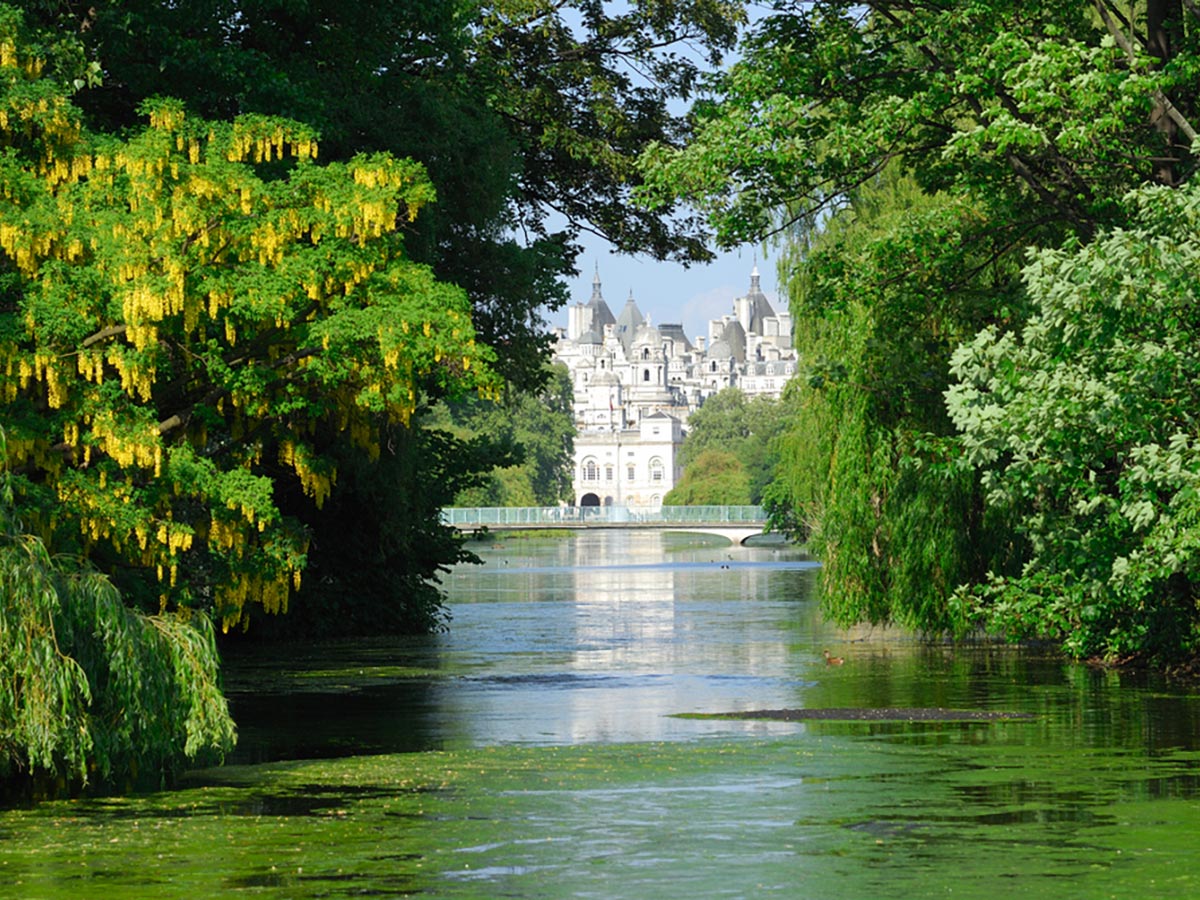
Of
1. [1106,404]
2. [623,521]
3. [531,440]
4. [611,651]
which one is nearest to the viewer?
[1106,404]

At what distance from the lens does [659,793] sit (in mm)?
14172

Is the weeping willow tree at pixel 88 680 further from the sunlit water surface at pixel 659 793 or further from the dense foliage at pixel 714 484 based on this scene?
the dense foliage at pixel 714 484

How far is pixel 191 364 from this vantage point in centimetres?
1950

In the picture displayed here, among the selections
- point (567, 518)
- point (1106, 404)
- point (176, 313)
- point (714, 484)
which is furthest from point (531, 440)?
point (1106, 404)

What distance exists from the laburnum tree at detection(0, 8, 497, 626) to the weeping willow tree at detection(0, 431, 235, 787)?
3.35 m

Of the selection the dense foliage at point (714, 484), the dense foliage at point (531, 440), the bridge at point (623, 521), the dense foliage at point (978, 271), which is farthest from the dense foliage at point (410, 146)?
the dense foliage at point (714, 484)

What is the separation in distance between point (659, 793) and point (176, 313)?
23.0 feet

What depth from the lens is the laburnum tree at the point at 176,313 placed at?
18.1 m

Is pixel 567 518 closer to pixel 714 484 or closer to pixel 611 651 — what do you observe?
pixel 714 484

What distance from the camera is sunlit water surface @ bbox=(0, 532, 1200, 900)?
10883mm

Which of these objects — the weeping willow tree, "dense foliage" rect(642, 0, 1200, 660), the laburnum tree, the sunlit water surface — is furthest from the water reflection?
the weeping willow tree

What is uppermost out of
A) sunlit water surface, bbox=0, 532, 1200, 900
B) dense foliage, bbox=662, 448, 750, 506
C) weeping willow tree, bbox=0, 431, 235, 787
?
dense foliage, bbox=662, 448, 750, 506

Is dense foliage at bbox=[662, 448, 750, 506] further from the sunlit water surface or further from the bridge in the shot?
the sunlit water surface

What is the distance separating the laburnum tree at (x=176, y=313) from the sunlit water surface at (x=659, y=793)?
8.31 ft
